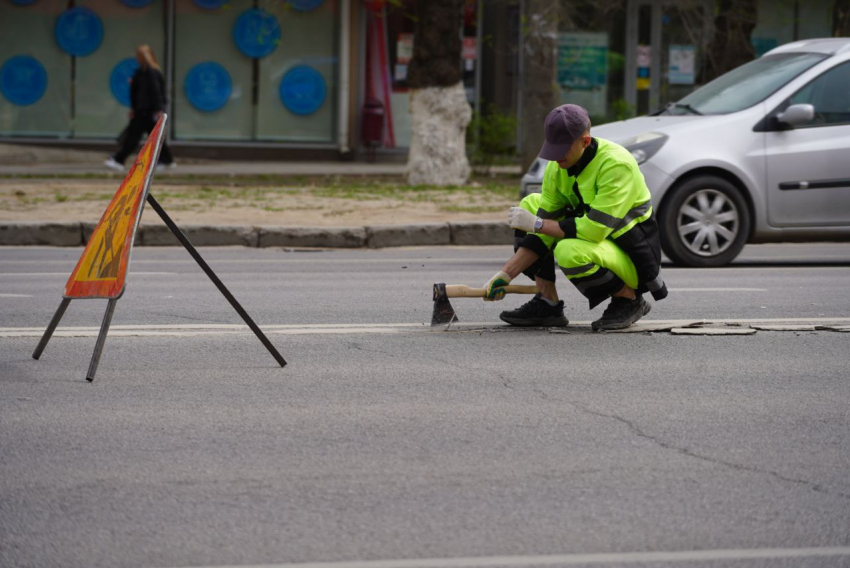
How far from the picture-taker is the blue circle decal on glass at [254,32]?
22.2 m

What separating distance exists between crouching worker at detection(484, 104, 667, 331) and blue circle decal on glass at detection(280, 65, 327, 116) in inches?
632

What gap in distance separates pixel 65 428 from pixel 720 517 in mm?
2414

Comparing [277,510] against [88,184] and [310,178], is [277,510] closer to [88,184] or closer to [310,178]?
[88,184]

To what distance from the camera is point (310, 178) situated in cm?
1878

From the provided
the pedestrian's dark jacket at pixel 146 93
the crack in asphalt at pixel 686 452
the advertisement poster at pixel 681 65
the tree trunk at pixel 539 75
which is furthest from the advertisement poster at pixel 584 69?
the crack in asphalt at pixel 686 452

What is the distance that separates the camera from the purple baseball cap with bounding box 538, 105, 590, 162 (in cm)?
648

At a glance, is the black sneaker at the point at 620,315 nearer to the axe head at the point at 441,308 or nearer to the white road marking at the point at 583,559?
the axe head at the point at 441,308

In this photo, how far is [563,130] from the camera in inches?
255

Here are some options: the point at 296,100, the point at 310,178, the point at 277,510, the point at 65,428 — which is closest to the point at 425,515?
the point at 277,510

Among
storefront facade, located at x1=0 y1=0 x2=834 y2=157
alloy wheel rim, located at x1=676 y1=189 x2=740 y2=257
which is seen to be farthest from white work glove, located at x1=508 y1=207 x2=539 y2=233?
storefront facade, located at x1=0 y1=0 x2=834 y2=157

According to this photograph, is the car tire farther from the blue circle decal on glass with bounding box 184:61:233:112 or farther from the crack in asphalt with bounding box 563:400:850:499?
the blue circle decal on glass with bounding box 184:61:233:112

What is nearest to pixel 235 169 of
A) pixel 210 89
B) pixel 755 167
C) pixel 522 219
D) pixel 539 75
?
pixel 210 89

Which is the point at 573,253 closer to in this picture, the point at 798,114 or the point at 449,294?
the point at 449,294

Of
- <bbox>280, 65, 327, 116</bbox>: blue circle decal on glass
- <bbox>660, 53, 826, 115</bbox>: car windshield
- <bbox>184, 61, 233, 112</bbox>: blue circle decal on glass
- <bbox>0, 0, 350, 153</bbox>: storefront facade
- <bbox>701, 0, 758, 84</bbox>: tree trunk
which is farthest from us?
<bbox>280, 65, 327, 116</bbox>: blue circle decal on glass
